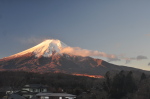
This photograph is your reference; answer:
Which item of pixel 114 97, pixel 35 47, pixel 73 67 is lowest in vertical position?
pixel 114 97

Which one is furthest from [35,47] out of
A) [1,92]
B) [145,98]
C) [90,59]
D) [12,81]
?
[145,98]

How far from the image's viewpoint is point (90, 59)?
106562mm

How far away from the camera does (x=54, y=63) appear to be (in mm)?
92375

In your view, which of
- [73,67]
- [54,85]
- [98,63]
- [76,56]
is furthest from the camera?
[76,56]

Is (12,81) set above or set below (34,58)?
below

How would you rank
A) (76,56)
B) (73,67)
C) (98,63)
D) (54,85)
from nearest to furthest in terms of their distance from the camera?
(54,85) < (73,67) < (98,63) < (76,56)

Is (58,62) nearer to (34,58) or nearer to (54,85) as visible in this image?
→ (34,58)

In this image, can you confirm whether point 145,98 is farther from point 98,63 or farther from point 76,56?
point 76,56

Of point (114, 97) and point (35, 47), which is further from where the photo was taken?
point (35, 47)

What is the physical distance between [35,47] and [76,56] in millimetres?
18346

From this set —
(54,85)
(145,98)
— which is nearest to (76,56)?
(54,85)

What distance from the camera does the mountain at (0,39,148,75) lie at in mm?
85688

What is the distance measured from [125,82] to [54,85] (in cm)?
1625

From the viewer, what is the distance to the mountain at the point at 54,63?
85688 mm
